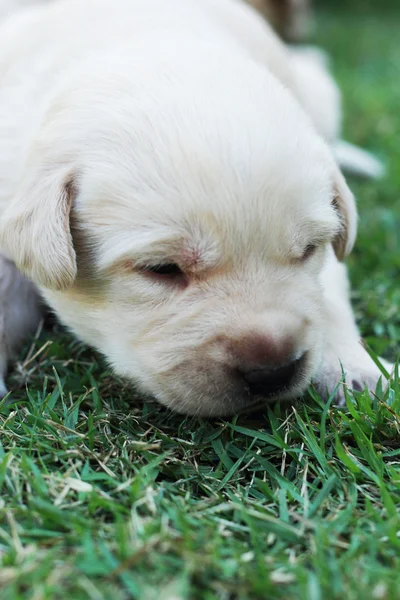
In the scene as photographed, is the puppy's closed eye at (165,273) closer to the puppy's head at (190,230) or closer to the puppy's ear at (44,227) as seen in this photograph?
the puppy's head at (190,230)

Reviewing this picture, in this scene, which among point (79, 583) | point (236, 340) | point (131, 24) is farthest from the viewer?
point (131, 24)

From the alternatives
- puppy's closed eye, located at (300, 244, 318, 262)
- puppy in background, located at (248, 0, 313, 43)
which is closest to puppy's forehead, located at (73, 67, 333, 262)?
puppy's closed eye, located at (300, 244, 318, 262)

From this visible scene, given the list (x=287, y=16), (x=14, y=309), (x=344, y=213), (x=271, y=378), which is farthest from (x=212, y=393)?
(x=287, y=16)

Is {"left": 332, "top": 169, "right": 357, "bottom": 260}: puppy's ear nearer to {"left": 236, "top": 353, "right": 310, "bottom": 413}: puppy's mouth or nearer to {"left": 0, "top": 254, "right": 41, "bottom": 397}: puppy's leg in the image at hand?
{"left": 236, "top": 353, "right": 310, "bottom": 413}: puppy's mouth

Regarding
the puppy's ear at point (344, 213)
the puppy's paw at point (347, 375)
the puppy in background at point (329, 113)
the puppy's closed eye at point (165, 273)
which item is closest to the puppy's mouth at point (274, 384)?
the puppy's paw at point (347, 375)

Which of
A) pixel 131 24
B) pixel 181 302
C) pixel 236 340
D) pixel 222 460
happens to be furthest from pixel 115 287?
pixel 131 24

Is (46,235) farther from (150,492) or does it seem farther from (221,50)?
(221,50)

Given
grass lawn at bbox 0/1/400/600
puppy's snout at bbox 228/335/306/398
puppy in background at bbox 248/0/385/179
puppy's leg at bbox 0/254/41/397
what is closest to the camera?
grass lawn at bbox 0/1/400/600
